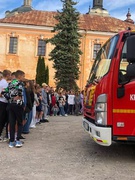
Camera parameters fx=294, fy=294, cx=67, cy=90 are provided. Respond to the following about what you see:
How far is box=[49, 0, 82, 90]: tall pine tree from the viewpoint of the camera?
90.8ft

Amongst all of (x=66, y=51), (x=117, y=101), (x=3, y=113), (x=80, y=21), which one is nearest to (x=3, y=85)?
(x=3, y=113)

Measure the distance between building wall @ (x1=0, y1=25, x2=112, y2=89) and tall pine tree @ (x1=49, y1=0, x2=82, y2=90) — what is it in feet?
37.6

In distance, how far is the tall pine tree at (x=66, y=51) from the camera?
27.7 m

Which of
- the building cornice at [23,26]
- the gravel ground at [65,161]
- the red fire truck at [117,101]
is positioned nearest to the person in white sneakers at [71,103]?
the gravel ground at [65,161]

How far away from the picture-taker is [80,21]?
41750 millimetres

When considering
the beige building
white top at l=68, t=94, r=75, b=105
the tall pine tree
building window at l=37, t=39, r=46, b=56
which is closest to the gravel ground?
white top at l=68, t=94, r=75, b=105

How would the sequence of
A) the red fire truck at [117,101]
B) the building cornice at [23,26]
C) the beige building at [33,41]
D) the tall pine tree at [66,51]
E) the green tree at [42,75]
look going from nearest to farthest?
1. the red fire truck at [117,101]
2. the tall pine tree at [66,51]
3. the green tree at [42,75]
4. the building cornice at [23,26]
5. the beige building at [33,41]

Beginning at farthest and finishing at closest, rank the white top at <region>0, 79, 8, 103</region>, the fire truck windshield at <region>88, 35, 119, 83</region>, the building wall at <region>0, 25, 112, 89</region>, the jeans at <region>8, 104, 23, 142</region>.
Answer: the building wall at <region>0, 25, 112, 89</region> → the white top at <region>0, 79, 8, 103</region> → the jeans at <region>8, 104, 23, 142</region> → the fire truck windshield at <region>88, 35, 119, 83</region>

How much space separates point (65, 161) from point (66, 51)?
22.1 metres

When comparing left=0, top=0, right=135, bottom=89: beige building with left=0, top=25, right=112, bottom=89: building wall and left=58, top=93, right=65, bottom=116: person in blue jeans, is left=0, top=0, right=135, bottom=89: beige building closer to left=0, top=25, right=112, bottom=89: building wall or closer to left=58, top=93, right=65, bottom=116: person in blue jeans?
left=0, top=25, right=112, bottom=89: building wall

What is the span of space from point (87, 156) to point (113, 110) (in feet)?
5.14

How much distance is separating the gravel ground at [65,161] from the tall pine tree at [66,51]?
1870 centimetres

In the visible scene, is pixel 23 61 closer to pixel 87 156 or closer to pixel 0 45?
pixel 0 45

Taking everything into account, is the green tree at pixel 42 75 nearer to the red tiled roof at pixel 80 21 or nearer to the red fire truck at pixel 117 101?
the red tiled roof at pixel 80 21
